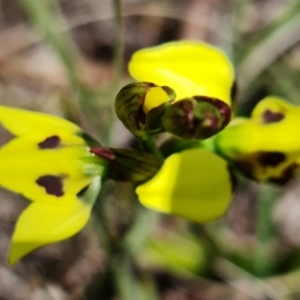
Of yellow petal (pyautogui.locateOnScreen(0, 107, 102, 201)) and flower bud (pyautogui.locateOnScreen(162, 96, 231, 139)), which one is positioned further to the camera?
yellow petal (pyautogui.locateOnScreen(0, 107, 102, 201))

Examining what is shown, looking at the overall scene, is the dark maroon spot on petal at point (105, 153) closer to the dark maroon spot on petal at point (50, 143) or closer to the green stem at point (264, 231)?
the dark maroon spot on petal at point (50, 143)

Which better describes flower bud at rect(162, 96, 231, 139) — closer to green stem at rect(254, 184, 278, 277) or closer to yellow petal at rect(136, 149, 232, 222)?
yellow petal at rect(136, 149, 232, 222)

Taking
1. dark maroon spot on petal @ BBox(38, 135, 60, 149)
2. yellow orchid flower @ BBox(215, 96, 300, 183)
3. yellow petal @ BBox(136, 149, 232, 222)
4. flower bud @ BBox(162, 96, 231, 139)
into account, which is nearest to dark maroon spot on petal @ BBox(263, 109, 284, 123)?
yellow orchid flower @ BBox(215, 96, 300, 183)

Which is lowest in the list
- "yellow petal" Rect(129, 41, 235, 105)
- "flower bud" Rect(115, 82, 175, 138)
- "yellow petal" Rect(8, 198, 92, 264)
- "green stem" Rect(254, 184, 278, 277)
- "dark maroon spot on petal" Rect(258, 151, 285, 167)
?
"green stem" Rect(254, 184, 278, 277)

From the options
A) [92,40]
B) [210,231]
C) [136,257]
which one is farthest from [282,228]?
[92,40]

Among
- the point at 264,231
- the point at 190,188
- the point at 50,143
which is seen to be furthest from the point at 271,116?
the point at 264,231

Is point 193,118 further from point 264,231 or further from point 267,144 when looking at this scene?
point 264,231
